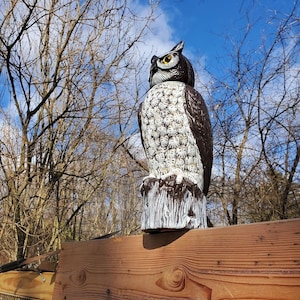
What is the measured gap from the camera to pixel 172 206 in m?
0.71

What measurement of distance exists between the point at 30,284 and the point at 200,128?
2.51 ft

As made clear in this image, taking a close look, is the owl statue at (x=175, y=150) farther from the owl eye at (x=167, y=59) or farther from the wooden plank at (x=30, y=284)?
the wooden plank at (x=30, y=284)

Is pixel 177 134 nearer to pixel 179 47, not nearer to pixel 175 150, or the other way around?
pixel 175 150

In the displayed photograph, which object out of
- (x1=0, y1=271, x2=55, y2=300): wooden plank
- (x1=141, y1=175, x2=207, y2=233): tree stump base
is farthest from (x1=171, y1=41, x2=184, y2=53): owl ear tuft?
(x1=0, y1=271, x2=55, y2=300): wooden plank

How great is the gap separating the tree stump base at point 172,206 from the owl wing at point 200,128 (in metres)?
0.11

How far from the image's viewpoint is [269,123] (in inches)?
157

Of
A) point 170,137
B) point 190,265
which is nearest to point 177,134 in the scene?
point 170,137

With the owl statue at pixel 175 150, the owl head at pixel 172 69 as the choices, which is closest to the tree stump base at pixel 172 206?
the owl statue at pixel 175 150

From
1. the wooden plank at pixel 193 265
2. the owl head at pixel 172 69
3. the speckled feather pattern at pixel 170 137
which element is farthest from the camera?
the owl head at pixel 172 69

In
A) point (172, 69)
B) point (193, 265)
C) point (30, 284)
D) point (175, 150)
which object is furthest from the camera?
point (30, 284)

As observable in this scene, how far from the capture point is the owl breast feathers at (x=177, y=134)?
0.81 meters

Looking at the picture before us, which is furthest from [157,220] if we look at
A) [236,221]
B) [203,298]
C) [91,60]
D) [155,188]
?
[236,221]

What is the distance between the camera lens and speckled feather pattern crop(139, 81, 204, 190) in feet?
2.66

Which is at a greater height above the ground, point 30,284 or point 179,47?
point 179,47
